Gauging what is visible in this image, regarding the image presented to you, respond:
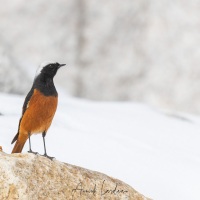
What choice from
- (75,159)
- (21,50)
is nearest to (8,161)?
(75,159)

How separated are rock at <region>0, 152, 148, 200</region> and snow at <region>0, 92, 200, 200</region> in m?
0.88

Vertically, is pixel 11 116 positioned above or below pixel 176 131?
below

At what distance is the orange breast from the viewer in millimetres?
4918

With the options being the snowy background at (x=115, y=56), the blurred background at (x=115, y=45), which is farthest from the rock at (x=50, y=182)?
the blurred background at (x=115, y=45)

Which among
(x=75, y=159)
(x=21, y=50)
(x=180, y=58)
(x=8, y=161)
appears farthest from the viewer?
(x=21, y=50)

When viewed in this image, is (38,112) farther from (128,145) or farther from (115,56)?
(115,56)

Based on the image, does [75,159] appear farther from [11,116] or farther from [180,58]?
[180,58]

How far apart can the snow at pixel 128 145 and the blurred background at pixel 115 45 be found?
3318 millimetres

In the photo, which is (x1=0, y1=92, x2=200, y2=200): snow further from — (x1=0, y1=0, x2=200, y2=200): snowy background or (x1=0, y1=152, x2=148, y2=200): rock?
(x1=0, y1=152, x2=148, y2=200): rock

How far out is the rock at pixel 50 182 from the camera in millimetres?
4074

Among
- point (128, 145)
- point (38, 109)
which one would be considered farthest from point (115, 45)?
point (38, 109)

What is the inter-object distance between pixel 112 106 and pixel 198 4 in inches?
153

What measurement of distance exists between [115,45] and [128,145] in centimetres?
637

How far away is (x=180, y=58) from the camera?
12.2 meters
